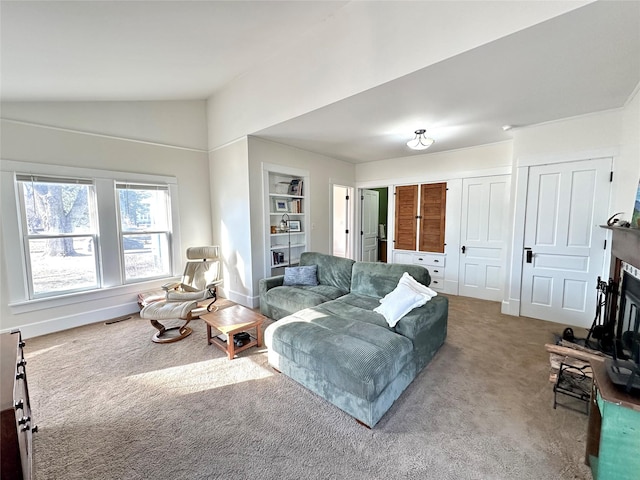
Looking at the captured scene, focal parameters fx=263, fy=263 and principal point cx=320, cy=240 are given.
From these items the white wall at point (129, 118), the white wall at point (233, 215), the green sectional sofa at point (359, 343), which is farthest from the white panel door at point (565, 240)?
the white wall at point (129, 118)

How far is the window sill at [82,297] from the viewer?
3.15 meters

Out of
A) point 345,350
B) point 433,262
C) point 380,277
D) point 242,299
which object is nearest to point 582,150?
point 433,262

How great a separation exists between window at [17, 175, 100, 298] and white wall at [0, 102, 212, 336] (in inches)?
7.8

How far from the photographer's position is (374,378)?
1.71 m

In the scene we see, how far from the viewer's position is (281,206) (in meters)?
4.62

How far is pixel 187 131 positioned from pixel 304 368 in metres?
4.25

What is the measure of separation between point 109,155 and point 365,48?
11.9 feet

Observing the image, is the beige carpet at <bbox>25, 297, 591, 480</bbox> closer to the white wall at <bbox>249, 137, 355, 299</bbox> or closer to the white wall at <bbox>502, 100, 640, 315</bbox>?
the white wall at <bbox>502, 100, 640, 315</bbox>

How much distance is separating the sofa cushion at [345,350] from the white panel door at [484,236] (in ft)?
10.1

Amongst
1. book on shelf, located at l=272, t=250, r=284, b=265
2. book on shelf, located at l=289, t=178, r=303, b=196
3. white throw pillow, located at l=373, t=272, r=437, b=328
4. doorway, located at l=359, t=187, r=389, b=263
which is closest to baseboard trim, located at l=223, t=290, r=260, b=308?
book on shelf, located at l=272, t=250, r=284, b=265

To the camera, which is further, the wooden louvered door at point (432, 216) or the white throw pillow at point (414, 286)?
the wooden louvered door at point (432, 216)

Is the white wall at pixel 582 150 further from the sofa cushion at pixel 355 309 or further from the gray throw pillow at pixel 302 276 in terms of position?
the gray throw pillow at pixel 302 276

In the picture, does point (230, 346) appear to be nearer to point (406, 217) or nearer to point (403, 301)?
point (403, 301)

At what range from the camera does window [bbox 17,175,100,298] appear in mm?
3164
